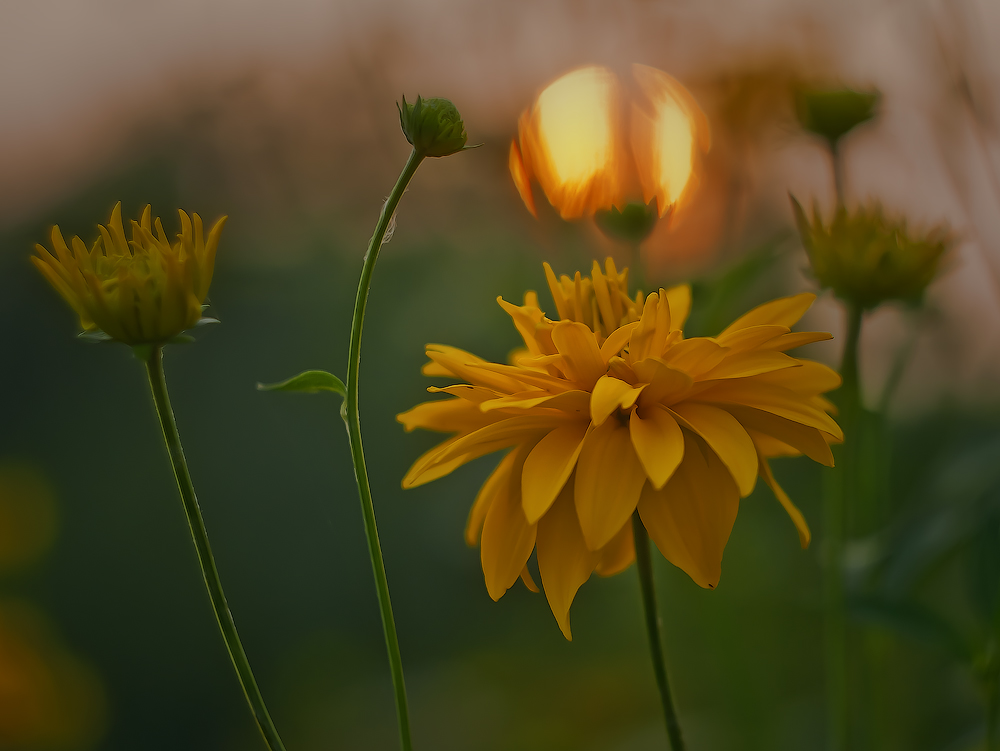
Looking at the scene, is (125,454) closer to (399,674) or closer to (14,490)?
(14,490)

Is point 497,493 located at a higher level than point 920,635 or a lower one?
higher

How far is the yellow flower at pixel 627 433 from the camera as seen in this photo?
0.28 metres

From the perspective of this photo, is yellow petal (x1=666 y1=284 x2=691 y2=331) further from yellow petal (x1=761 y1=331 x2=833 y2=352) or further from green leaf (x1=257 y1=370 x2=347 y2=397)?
green leaf (x1=257 y1=370 x2=347 y2=397)

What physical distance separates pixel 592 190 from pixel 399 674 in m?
0.58

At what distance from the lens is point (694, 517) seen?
0.97ft

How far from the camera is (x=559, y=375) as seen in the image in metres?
0.36

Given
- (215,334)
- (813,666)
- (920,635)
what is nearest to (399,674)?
(920,635)

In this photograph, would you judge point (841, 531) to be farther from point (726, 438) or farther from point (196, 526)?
point (196, 526)

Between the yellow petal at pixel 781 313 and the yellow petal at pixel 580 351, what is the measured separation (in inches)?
2.5

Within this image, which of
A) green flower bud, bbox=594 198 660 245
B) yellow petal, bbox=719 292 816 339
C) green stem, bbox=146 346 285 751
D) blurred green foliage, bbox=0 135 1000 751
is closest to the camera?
green stem, bbox=146 346 285 751

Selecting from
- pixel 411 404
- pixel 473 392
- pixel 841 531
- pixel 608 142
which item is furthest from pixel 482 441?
pixel 411 404

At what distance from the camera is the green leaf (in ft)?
0.87

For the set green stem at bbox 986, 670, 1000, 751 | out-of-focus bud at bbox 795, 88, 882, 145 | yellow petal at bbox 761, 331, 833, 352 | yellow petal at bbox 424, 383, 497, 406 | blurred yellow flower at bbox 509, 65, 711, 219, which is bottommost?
green stem at bbox 986, 670, 1000, 751

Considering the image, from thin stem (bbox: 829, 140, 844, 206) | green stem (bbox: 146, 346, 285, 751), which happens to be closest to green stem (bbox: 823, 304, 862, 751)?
thin stem (bbox: 829, 140, 844, 206)
